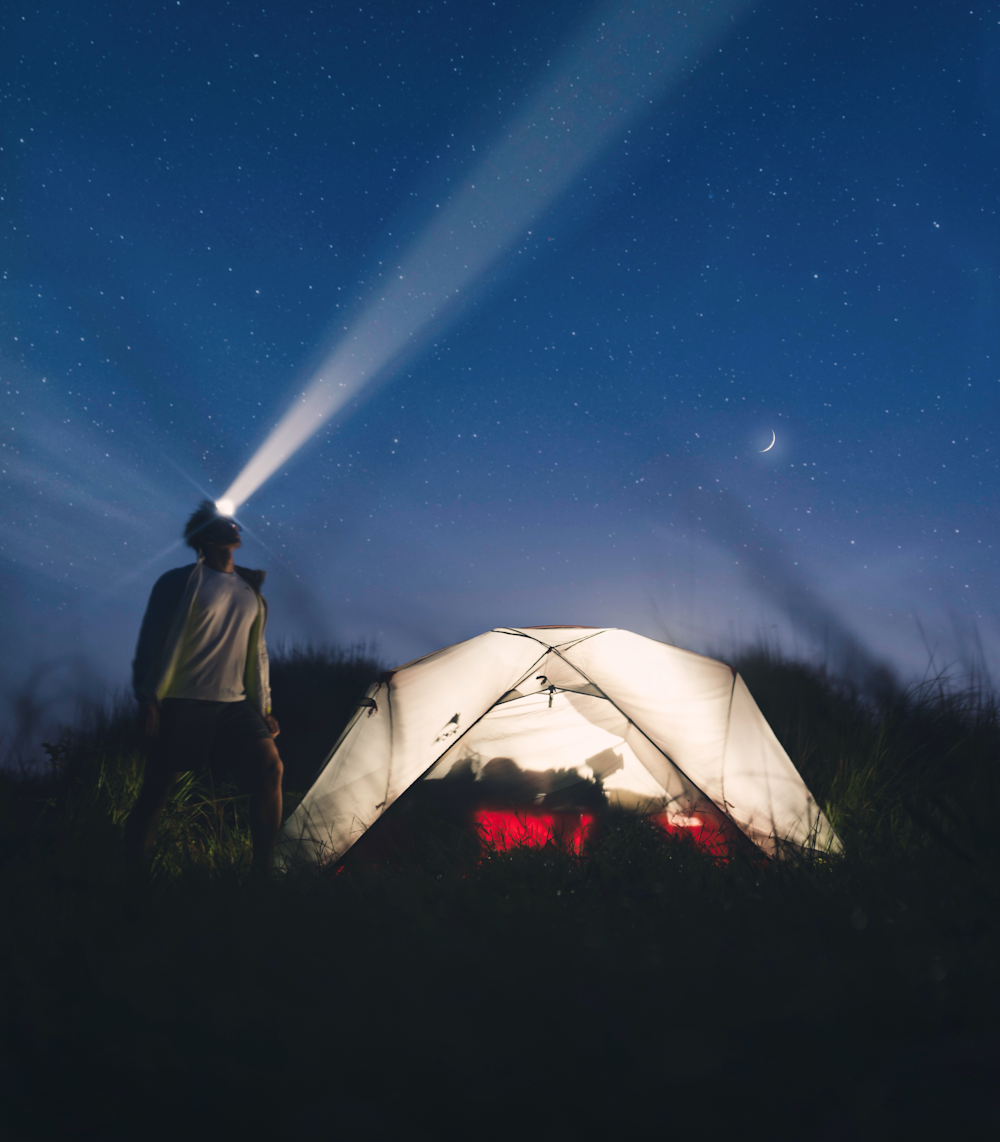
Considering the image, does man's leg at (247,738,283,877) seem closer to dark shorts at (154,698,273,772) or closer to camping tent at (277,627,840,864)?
dark shorts at (154,698,273,772)

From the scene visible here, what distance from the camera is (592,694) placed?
4.30 meters

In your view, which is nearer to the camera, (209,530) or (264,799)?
(264,799)

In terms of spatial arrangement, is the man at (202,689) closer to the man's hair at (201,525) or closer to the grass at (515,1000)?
the man's hair at (201,525)

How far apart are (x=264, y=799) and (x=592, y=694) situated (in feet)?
6.92

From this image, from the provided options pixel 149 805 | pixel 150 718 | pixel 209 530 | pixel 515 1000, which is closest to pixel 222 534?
pixel 209 530

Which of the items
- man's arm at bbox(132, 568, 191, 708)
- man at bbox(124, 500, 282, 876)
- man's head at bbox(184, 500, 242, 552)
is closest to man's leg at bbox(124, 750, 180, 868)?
man at bbox(124, 500, 282, 876)

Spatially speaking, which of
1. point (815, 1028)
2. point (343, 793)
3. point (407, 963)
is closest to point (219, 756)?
point (343, 793)

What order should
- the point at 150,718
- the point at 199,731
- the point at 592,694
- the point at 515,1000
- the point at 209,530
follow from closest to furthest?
the point at 515,1000, the point at 150,718, the point at 199,731, the point at 209,530, the point at 592,694

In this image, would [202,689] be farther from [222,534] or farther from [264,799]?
[222,534]

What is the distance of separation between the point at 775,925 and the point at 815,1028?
52cm

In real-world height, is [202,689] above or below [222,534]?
below

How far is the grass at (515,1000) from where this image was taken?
1276mm

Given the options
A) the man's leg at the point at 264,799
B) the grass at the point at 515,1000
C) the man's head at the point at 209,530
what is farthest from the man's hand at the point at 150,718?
the man's head at the point at 209,530

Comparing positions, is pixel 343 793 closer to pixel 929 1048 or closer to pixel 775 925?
pixel 775 925
